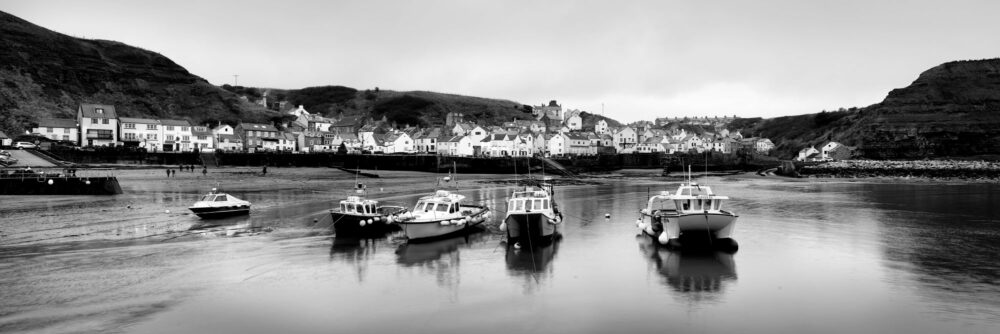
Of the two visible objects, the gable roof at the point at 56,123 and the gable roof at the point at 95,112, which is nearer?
the gable roof at the point at 56,123

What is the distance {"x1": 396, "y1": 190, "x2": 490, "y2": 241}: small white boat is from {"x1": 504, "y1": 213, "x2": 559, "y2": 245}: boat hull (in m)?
2.37

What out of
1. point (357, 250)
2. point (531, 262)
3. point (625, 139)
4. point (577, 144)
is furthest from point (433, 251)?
point (625, 139)

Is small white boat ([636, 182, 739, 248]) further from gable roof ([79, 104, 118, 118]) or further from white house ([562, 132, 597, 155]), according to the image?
gable roof ([79, 104, 118, 118])

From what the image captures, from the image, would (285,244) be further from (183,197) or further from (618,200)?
(618,200)

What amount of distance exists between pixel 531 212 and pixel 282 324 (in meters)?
11.6

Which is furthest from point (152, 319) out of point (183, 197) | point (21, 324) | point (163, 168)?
point (163, 168)

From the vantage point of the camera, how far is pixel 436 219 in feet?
76.6

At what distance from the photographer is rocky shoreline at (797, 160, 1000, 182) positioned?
67.2 m

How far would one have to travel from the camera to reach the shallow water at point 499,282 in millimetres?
13289

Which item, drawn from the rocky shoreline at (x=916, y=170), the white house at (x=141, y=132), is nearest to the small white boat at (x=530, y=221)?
the rocky shoreline at (x=916, y=170)

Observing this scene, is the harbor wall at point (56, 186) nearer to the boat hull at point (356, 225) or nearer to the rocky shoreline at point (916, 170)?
the boat hull at point (356, 225)

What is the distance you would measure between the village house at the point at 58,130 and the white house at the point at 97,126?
1.02m

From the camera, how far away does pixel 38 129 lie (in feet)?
245

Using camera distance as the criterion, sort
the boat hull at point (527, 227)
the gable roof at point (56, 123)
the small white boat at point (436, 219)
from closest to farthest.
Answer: the boat hull at point (527, 227)
the small white boat at point (436, 219)
the gable roof at point (56, 123)
